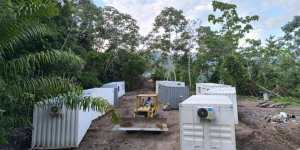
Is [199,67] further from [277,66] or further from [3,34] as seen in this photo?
[3,34]

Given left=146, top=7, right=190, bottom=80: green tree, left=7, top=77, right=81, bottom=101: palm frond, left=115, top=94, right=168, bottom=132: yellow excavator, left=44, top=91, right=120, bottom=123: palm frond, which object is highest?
left=146, top=7, right=190, bottom=80: green tree

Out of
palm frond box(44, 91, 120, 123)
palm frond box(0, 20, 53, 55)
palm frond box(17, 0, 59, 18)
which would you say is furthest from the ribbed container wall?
palm frond box(17, 0, 59, 18)

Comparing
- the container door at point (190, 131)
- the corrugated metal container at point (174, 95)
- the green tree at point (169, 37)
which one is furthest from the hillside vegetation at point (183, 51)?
the container door at point (190, 131)

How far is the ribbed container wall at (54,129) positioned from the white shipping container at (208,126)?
342 centimetres

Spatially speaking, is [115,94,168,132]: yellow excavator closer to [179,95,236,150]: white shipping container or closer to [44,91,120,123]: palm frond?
[44,91,120,123]: palm frond

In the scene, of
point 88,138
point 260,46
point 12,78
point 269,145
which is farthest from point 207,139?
point 260,46

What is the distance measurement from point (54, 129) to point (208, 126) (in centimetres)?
425

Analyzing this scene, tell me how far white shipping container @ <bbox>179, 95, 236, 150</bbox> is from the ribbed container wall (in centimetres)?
342

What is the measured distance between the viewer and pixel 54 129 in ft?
21.7

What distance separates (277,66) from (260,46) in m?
2.66

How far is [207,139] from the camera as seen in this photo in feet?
14.2

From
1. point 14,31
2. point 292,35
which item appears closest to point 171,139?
point 14,31

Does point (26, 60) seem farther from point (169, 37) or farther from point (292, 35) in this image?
point (292, 35)

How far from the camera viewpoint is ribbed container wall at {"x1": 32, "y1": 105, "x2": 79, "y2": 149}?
21.6ft
